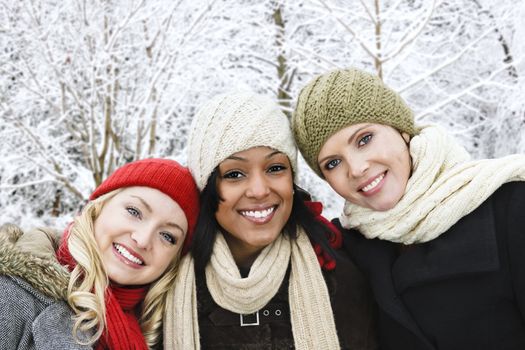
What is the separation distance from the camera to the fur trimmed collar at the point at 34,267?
1.79m

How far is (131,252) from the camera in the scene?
2082mm

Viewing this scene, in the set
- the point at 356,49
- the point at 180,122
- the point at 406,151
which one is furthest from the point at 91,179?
the point at 406,151

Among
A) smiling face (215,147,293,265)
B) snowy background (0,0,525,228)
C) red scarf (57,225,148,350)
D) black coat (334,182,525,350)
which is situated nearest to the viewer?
black coat (334,182,525,350)

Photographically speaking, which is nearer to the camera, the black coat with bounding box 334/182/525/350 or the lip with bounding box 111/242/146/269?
the black coat with bounding box 334/182/525/350

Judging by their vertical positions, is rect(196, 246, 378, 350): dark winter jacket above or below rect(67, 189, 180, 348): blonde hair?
below

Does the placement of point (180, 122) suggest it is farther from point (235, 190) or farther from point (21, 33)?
point (235, 190)

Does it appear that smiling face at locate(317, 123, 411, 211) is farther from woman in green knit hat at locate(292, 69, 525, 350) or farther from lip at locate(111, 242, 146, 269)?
lip at locate(111, 242, 146, 269)

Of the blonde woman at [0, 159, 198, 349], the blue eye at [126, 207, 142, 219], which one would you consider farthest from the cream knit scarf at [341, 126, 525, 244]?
the blue eye at [126, 207, 142, 219]

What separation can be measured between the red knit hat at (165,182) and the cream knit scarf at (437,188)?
2.72ft

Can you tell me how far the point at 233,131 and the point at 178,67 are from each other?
397 centimetres

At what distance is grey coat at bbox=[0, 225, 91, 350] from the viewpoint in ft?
5.62

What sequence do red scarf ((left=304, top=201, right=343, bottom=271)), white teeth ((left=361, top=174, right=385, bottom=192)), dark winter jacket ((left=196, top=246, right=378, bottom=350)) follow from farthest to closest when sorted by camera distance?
red scarf ((left=304, top=201, right=343, bottom=271)) → dark winter jacket ((left=196, top=246, right=378, bottom=350)) → white teeth ((left=361, top=174, right=385, bottom=192))

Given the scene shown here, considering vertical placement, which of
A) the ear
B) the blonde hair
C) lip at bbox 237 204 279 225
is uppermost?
the ear

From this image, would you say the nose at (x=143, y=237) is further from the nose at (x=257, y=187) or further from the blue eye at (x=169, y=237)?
the nose at (x=257, y=187)
